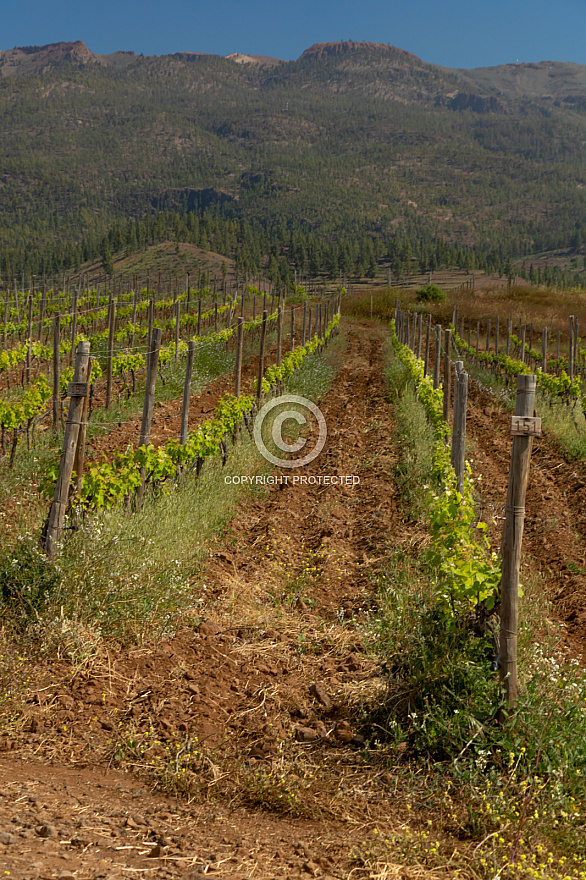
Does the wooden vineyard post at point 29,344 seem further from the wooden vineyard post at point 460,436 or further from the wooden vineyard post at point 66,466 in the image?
the wooden vineyard post at point 460,436

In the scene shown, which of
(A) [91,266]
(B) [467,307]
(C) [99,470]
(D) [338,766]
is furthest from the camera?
(A) [91,266]

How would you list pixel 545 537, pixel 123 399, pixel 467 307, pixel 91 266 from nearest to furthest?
pixel 545 537
pixel 123 399
pixel 467 307
pixel 91 266

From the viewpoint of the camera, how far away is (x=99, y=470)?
20.4ft

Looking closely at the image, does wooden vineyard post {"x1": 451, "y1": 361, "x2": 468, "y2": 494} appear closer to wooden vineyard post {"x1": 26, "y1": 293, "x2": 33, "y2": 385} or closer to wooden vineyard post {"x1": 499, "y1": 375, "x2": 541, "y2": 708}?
wooden vineyard post {"x1": 499, "y1": 375, "x2": 541, "y2": 708}

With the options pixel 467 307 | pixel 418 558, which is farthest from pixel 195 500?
pixel 467 307

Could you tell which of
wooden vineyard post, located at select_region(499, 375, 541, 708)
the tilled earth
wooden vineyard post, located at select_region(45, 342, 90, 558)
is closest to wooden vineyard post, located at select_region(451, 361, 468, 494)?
the tilled earth

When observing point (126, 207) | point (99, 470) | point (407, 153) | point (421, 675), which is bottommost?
point (421, 675)

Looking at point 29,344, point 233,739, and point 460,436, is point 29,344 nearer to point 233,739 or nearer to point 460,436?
point 460,436

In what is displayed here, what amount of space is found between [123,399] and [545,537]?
9.64m

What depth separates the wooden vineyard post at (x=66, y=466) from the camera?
5.18 metres

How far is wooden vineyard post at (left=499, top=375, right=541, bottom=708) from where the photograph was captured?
12.2ft

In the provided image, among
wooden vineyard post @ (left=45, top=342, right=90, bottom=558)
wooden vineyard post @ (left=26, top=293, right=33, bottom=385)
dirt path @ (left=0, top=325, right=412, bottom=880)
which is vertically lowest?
dirt path @ (left=0, top=325, right=412, bottom=880)

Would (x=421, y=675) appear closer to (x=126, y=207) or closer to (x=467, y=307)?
(x=467, y=307)

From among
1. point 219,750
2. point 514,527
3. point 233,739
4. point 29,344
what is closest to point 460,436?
point 514,527
